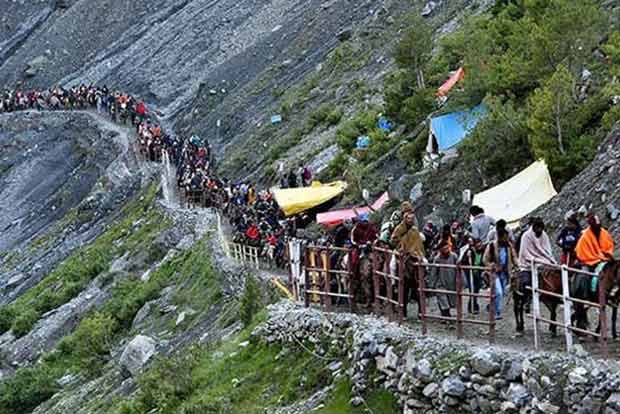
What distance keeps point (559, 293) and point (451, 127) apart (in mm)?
21292

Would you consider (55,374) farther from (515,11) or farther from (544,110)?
(515,11)

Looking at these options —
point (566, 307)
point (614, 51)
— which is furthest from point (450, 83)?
point (566, 307)

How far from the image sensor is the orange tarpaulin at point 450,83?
3950 cm

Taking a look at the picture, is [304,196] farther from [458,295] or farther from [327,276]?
[458,295]

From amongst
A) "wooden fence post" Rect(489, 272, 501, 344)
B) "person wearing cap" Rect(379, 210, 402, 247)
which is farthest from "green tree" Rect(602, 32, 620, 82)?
"wooden fence post" Rect(489, 272, 501, 344)

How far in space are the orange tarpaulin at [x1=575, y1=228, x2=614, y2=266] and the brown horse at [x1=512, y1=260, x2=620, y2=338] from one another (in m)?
0.38

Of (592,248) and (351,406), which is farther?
(351,406)

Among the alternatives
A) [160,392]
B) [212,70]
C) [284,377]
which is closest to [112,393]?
[160,392]

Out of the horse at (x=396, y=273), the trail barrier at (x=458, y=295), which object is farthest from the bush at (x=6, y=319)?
the trail barrier at (x=458, y=295)

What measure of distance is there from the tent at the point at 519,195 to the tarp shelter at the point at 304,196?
985 centimetres

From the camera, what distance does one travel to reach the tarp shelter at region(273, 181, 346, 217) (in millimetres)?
37344

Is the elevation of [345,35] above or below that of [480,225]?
above

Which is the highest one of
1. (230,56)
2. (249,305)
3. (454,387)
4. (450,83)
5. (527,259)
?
(230,56)

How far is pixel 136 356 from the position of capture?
88.8 ft
